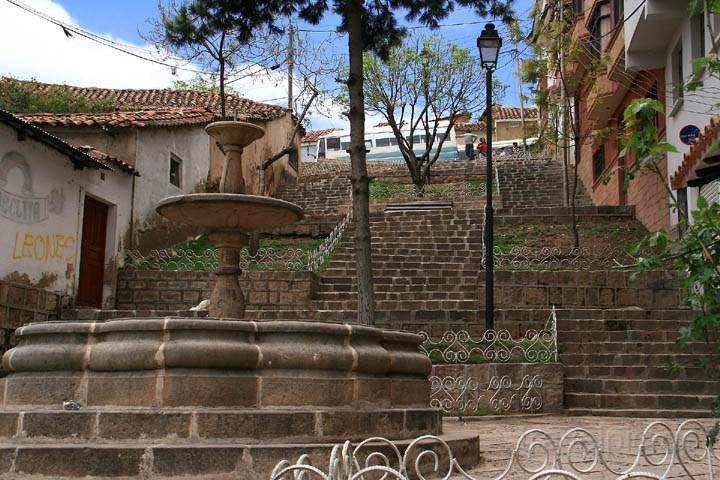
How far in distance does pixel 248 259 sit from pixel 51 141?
16.3 ft

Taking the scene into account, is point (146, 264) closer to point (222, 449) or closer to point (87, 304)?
point (87, 304)

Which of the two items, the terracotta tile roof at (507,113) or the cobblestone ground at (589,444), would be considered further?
the terracotta tile roof at (507,113)

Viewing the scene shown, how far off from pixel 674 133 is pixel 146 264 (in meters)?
11.0

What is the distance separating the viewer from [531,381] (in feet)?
37.0

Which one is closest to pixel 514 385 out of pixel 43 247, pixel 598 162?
pixel 43 247

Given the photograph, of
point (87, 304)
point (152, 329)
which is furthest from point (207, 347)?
point (87, 304)

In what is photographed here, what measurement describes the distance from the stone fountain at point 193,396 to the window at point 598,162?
19.5 m

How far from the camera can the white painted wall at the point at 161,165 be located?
18453 millimetres

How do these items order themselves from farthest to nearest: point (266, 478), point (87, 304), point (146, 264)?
1. point (146, 264)
2. point (87, 304)
3. point (266, 478)

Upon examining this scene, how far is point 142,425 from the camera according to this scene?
17.4 ft

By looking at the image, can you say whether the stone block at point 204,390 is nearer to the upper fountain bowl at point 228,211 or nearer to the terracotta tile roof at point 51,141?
the upper fountain bowl at point 228,211

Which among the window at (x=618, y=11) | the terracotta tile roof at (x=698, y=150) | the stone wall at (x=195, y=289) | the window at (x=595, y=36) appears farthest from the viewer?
the window at (x=595, y=36)

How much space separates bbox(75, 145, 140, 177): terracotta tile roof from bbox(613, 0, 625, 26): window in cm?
1114

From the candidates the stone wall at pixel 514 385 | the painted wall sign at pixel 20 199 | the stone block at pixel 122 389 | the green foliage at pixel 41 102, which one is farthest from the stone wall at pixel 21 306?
the green foliage at pixel 41 102
